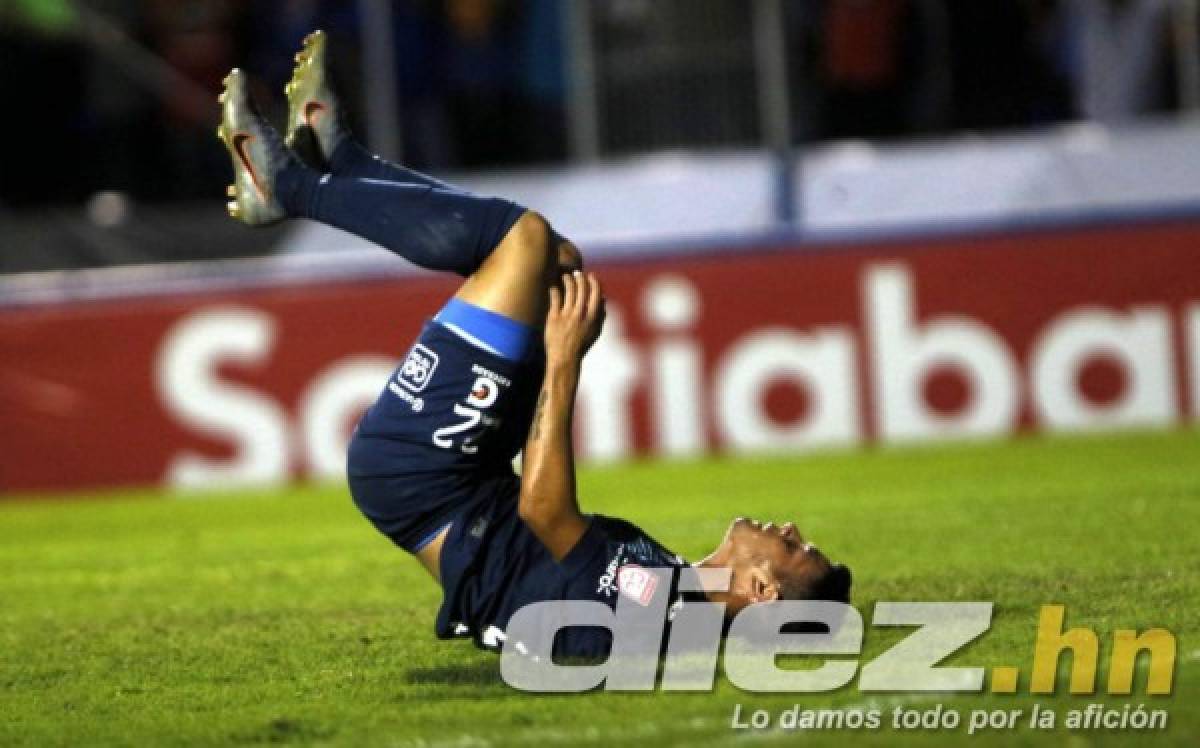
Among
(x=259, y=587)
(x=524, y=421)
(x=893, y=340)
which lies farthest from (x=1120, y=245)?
(x=524, y=421)

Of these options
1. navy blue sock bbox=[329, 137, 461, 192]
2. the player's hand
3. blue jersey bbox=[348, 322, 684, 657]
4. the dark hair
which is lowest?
the dark hair

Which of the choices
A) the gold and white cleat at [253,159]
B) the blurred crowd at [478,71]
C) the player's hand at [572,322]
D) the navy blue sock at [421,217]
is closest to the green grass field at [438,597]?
the player's hand at [572,322]

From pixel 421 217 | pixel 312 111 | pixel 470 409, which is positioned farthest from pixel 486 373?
pixel 312 111

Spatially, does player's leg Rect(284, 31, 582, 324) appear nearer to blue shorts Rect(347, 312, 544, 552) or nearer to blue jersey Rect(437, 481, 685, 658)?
blue shorts Rect(347, 312, 544, 552)

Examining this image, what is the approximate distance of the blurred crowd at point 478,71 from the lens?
50.7 feet

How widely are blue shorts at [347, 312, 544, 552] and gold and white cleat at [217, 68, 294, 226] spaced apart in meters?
0.73

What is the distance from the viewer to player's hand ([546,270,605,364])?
649 centimetres

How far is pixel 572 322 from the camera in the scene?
6520 millimetres

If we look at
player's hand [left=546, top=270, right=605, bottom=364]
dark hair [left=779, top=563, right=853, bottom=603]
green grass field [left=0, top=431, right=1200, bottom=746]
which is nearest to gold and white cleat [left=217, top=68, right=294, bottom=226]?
player's hand [left=546, top=270, right=605, bottom=364]

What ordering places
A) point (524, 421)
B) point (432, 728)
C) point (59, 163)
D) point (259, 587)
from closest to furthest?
point (432, 728), point (524, 421), point (259, 587), point (59, 163)

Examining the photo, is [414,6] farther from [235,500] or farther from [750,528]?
[750,528]

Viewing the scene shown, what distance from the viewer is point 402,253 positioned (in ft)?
22.0

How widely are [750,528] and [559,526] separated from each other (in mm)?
595

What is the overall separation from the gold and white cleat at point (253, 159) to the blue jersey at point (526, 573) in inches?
48.2
